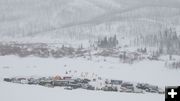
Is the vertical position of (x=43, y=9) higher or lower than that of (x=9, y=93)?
higher

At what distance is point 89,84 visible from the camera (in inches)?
572

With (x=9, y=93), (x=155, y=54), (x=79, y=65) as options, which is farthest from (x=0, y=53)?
(x=155, y=54)

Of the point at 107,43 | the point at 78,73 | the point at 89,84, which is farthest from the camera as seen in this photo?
the point at 107,43

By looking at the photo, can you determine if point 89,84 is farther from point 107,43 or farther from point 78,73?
point 107,43

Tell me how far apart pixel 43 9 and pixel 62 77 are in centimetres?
4403

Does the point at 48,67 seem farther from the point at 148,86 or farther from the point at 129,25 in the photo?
the point at 129,25

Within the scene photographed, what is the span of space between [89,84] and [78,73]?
1.84m

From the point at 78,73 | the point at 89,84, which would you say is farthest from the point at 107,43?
the point at 89,84

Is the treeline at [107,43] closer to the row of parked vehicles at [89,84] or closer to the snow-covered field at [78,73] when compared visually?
the snow-covered field at [78,73]

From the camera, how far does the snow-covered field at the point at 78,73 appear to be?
1234 centimetres

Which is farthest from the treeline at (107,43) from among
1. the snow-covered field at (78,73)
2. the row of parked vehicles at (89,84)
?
the row of parked vehicles at (89,84)

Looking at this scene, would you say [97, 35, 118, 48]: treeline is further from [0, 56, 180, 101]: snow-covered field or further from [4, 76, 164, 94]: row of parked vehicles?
[4, 76, 164, 94]: row of parked vehicles

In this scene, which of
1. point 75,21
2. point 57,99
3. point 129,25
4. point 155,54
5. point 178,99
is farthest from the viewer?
point 75,21

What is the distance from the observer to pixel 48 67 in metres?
16.7
